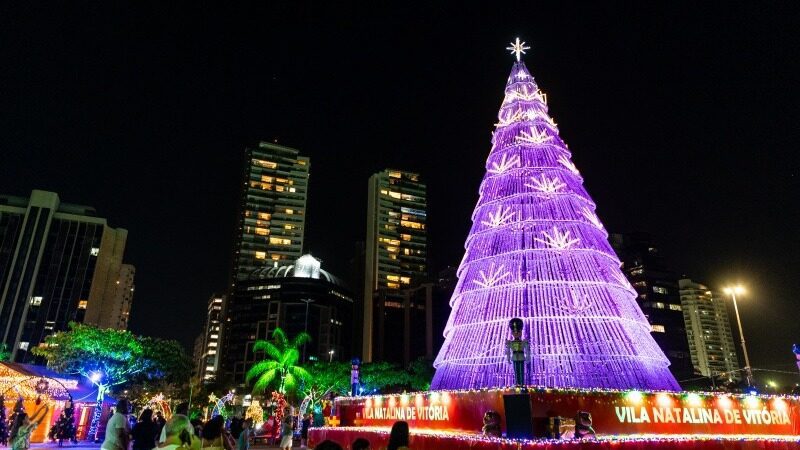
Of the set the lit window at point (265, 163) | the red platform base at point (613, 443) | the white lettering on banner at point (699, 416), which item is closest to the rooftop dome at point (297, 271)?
the lit window at point (265, 163)

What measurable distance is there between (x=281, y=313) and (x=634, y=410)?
94185mm

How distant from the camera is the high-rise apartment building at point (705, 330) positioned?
155375mm

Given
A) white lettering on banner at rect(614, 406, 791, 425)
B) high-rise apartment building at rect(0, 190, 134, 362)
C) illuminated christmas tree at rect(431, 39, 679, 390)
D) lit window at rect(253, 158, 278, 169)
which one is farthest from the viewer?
lit window at rect(253, 158, 278, 169)

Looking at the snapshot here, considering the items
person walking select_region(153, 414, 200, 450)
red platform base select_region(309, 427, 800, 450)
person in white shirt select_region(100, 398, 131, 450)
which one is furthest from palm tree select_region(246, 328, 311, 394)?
person walking select_region(153, 414, 200, 450)

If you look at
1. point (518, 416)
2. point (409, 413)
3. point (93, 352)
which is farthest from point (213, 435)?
point (93, 352)

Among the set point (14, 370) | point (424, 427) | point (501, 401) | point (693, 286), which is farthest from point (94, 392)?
point (693, 286)

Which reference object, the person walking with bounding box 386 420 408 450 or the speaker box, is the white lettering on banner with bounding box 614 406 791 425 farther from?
the person walking with bounding box 386 420 408 450

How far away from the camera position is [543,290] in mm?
20266

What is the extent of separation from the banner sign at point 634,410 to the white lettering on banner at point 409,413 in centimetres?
3

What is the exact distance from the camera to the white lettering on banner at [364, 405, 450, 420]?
58.2ft

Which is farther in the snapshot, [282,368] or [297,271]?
[297,271]

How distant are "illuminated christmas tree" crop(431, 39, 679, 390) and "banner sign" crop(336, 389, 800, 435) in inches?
82.8

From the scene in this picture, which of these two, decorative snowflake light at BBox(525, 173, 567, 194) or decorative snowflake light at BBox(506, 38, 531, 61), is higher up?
decorative snowflake light at BBox(506, 38, 531, 61)

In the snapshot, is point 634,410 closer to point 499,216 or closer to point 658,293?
point 499,216
